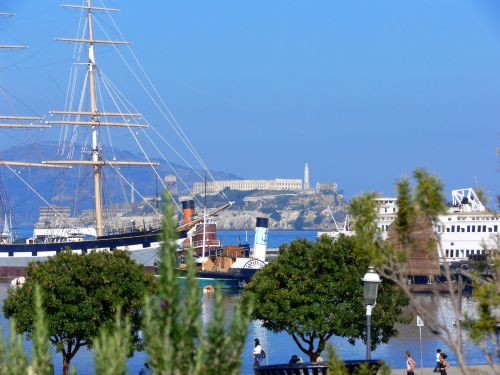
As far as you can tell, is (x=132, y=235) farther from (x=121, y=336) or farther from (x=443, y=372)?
(x=121, y=336)

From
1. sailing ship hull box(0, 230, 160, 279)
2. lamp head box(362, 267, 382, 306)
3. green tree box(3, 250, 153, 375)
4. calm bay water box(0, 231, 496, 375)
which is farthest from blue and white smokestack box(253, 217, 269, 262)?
lamp head box(362, 267, 382, 306)

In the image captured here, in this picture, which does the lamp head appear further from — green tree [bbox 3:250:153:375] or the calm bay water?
the calm bay water

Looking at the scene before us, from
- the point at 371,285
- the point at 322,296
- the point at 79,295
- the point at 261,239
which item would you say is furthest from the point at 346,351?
the point at 261,239

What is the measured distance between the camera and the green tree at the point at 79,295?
2778 cm

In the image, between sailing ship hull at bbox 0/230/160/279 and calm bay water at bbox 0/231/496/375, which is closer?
calm bay water at bbox 0/231/496/375

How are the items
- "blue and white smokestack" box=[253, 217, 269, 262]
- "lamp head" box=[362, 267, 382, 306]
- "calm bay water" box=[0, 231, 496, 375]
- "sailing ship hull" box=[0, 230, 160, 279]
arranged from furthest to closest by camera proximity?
"blue and white smokestack" box=[253, 217, 269, 262], "sailing ship hull" box=[0, 230, 160, 279], "calm bay water" box=[0, 231, 496, 375], "lamp head" box=[362, 267, 382, 306]

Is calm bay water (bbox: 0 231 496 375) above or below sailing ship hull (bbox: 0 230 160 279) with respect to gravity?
below

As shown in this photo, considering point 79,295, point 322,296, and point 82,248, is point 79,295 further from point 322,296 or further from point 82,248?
point 82,248

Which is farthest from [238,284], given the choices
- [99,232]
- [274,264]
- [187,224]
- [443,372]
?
[443,372]

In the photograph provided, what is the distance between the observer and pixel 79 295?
2820 cm

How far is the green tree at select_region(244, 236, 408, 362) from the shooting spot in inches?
1132

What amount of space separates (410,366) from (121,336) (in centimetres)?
1717

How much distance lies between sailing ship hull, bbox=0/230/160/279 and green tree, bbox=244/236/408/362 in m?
51.9

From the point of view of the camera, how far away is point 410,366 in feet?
83.8
